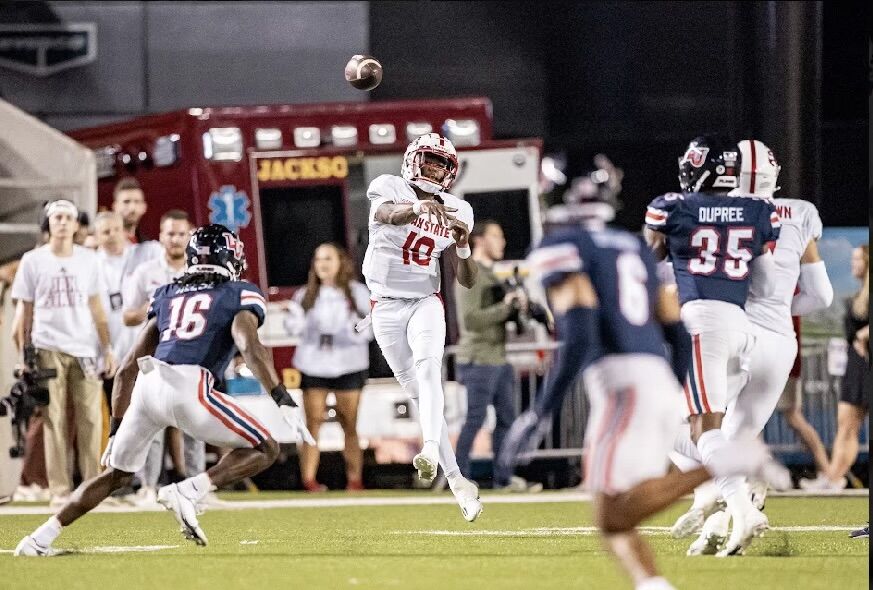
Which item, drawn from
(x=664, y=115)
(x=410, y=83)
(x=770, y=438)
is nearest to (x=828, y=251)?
(x=770, y=438)

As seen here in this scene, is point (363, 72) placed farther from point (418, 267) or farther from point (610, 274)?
point (610, 274)

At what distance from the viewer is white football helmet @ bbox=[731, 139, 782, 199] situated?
925 cm

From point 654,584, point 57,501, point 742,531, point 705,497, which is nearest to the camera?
point 654,584

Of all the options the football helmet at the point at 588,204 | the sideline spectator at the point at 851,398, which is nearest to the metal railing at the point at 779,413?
the sideline spectator at the point at 851,398

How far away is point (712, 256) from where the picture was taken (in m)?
8.73

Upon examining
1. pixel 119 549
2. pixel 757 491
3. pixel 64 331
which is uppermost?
pixel 64 331

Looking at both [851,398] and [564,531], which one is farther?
[851,398]

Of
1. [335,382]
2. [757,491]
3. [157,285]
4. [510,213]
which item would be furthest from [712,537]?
[510,213]

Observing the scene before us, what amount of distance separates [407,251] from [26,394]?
3.92m

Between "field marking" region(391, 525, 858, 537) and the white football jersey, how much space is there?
1.43m

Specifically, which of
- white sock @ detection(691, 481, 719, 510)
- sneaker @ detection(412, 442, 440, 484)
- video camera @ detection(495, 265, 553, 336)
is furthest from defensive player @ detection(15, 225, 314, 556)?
video camera @ detection(495, 265, 553, 336)

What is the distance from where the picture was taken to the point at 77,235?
43.1 ft

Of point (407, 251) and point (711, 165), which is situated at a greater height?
point (711, 165)

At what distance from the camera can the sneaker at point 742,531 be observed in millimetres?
8078
